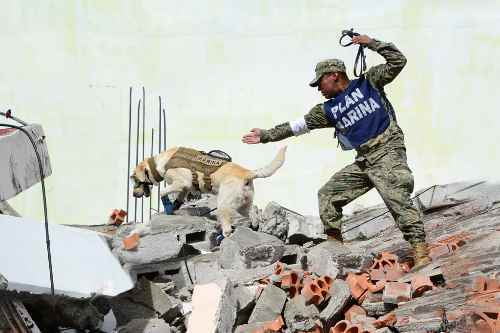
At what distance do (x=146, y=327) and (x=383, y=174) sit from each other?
5.38 feet

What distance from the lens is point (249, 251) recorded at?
17.1 feet

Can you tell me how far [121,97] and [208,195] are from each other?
12.5 feet

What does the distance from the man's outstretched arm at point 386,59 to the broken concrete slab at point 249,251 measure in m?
1.36

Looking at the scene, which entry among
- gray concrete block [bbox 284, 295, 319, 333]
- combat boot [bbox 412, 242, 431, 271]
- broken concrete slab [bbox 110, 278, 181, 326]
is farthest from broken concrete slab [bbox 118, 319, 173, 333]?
combat boot [bbox 412, 242, 431, 271]

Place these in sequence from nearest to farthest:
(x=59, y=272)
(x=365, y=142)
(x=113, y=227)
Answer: (x=59, y=272)
(x=365, y=142)
(x=113, y=227)

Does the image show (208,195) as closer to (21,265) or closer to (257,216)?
(257,216)

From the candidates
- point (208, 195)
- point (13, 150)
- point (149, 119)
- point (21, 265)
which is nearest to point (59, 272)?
point (21, 265)

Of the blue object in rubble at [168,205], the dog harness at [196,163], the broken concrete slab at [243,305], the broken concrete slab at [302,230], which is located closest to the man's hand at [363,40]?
the broken concrete slab at [243,305]

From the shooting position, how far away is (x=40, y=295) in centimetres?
412

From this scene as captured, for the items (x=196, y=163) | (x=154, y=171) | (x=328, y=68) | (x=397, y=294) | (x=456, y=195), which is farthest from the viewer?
(x=154, y=171)

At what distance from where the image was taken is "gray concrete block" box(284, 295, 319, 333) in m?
3.98

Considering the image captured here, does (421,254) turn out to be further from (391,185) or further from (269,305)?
(269,305)

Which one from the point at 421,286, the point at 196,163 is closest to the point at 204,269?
the point at 421,286

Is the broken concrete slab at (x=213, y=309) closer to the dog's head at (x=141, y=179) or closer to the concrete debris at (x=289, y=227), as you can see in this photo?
the concrete debris at (x=289, y=227)
